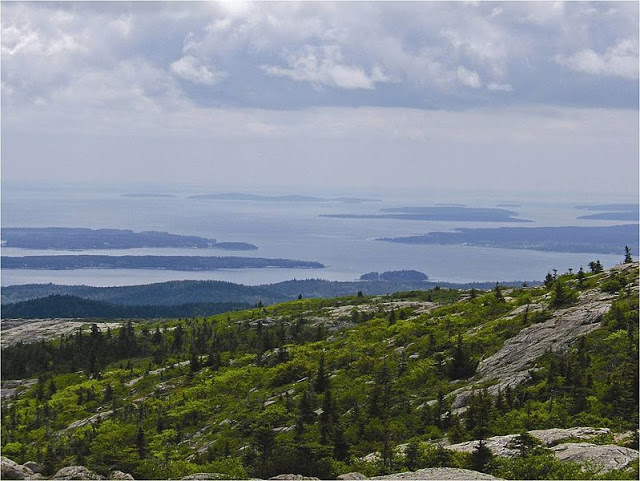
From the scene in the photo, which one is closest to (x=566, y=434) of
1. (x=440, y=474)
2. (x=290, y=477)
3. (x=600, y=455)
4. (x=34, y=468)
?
(x=600, y=455)

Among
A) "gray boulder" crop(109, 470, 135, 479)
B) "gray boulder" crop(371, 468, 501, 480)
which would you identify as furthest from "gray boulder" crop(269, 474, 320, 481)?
"gray boulder" crop(109, 470, 135, 479)

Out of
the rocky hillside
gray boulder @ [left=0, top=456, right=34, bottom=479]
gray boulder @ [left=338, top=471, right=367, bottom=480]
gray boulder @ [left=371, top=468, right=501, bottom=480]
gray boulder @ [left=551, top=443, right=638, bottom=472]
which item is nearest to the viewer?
gray boulder @ [left=551, top=443, right=638, bottom=472]

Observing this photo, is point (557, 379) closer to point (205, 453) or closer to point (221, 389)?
point (205, 453)

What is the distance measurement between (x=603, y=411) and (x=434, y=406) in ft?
27.9

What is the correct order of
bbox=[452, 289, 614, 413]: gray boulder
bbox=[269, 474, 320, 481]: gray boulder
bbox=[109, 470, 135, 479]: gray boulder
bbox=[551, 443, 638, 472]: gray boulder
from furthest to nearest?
bbox=[452, 289, 614, 413]: gray boulder, bbox=[109, 470, 135, 479]: gray boulder, bbox=[269, 474, 320, 481]: gray boulder, bbox=[551, 443, 638, 472]: gray boulder

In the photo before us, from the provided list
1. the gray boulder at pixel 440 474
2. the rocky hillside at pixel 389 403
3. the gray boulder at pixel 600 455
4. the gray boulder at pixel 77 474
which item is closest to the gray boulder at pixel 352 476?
the rocky hillside at pixel 389 403

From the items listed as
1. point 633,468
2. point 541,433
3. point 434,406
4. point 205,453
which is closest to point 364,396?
point 434,406

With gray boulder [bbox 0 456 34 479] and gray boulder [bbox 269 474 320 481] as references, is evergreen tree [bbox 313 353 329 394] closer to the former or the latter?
gray boulder [bbox 269 474 320 481]

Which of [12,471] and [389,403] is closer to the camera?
[12,471]

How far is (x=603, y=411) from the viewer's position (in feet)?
98.0

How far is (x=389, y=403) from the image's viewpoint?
3750 centimetres

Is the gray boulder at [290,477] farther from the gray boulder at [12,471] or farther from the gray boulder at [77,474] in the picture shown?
the gray boulder at [12,471]

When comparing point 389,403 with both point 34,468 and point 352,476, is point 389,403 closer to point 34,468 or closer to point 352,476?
point 352,476

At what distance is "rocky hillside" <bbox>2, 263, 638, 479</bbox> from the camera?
27.2 meters
